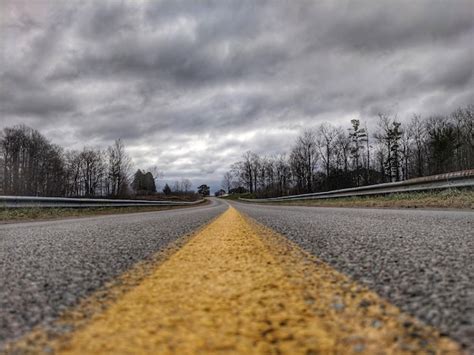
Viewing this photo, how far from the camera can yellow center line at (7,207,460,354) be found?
741 millimetres

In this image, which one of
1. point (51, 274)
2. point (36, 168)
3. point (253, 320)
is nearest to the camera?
point (253, 320)

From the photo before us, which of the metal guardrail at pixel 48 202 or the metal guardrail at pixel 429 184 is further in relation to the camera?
the metal guardrail at pixel 48 202

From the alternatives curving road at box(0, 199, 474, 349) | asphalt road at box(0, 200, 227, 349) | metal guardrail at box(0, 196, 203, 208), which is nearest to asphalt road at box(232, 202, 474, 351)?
curving road at box(0, 199, 474, 349)

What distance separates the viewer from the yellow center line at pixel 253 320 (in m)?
0.74

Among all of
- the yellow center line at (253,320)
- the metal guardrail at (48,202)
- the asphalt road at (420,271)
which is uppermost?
the metal guardrail at (48,202)

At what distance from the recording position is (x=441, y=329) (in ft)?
2.72

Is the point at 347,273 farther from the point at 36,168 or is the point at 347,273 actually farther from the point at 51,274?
the point at 36,168

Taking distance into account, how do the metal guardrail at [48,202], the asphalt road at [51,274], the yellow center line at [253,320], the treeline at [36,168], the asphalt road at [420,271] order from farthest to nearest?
1. the treeline at [36,168]
2. the metal guardrail at [48,202]
3. the asphalt road at [51,274]
4. the asphalt road at [420,271]
5. the yellow center line at [253,320]

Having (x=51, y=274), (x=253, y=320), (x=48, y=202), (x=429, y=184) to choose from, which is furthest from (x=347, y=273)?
(x=48, y=202)

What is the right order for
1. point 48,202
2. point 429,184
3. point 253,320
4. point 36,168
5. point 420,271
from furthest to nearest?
point 36,168, point 48,202, point 429,184, point 420,271, point 253,320

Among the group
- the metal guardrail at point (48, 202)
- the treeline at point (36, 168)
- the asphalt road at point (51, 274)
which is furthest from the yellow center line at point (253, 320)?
the treeline at point (36, 168)

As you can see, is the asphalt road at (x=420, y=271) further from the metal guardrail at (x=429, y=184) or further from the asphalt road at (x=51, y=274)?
the metal guardrail at (x=429, y=184)

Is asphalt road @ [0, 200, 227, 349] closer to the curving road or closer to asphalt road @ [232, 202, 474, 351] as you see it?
the curving road

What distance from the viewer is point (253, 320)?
889 millimetres
